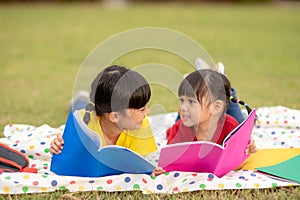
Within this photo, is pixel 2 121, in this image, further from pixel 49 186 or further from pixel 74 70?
pixel 74 70

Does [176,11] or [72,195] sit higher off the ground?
[176,11]

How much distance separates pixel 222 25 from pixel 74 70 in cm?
515

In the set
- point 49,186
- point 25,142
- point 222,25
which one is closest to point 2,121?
point 25,142

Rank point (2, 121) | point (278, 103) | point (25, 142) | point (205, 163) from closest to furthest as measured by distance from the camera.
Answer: point (205, 163)
point (25, 142)
point (2, 121)
point (278, 103)

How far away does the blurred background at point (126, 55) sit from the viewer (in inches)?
166

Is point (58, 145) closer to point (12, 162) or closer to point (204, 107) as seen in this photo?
point (12, 162)

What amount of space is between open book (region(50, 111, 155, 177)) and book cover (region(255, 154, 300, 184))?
592 mm

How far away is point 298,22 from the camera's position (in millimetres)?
10195

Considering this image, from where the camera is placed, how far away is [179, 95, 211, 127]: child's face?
2.43 metres

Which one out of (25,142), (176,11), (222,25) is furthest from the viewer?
(176,11)

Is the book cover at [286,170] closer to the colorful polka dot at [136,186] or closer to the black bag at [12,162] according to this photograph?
the colorful polka dot at [136,186]

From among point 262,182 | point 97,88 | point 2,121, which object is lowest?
point 2,121

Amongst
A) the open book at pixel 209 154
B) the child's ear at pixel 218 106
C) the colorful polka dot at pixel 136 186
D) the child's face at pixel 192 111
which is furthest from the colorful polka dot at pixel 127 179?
the child's ear at pixel 218 106

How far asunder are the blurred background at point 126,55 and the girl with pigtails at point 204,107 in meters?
1.27
